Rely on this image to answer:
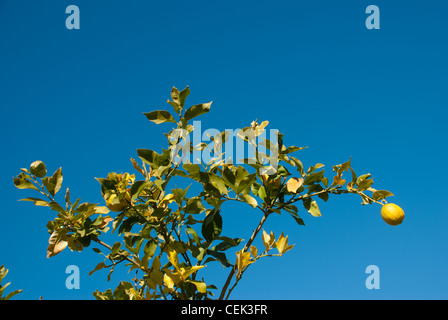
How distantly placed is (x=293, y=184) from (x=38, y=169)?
726mm

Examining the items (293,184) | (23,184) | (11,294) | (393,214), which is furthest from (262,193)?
(11,294)

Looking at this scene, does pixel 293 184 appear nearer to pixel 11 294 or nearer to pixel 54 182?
pixel 54 182

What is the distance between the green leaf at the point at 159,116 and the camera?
3.58 feet

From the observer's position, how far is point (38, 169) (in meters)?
1.09

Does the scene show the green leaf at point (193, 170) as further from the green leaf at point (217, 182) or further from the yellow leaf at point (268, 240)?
the yellow leaf at point (268, 240)

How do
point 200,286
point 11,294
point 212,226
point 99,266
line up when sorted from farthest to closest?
point 11,294 < point 99,266 < point 212,226 < point 200,286

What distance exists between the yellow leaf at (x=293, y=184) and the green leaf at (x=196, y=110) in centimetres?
32

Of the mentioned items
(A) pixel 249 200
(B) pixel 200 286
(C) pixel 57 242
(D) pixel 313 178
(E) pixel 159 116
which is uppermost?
(E) pixel 159 116

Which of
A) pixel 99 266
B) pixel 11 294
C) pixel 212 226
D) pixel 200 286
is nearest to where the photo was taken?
pixel 200 286

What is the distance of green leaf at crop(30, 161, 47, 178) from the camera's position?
1.08 meters

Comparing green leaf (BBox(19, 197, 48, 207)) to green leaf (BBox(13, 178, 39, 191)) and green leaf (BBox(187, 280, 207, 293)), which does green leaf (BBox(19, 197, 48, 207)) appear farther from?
green leaf (BBox(187, 280, 207, 293))
